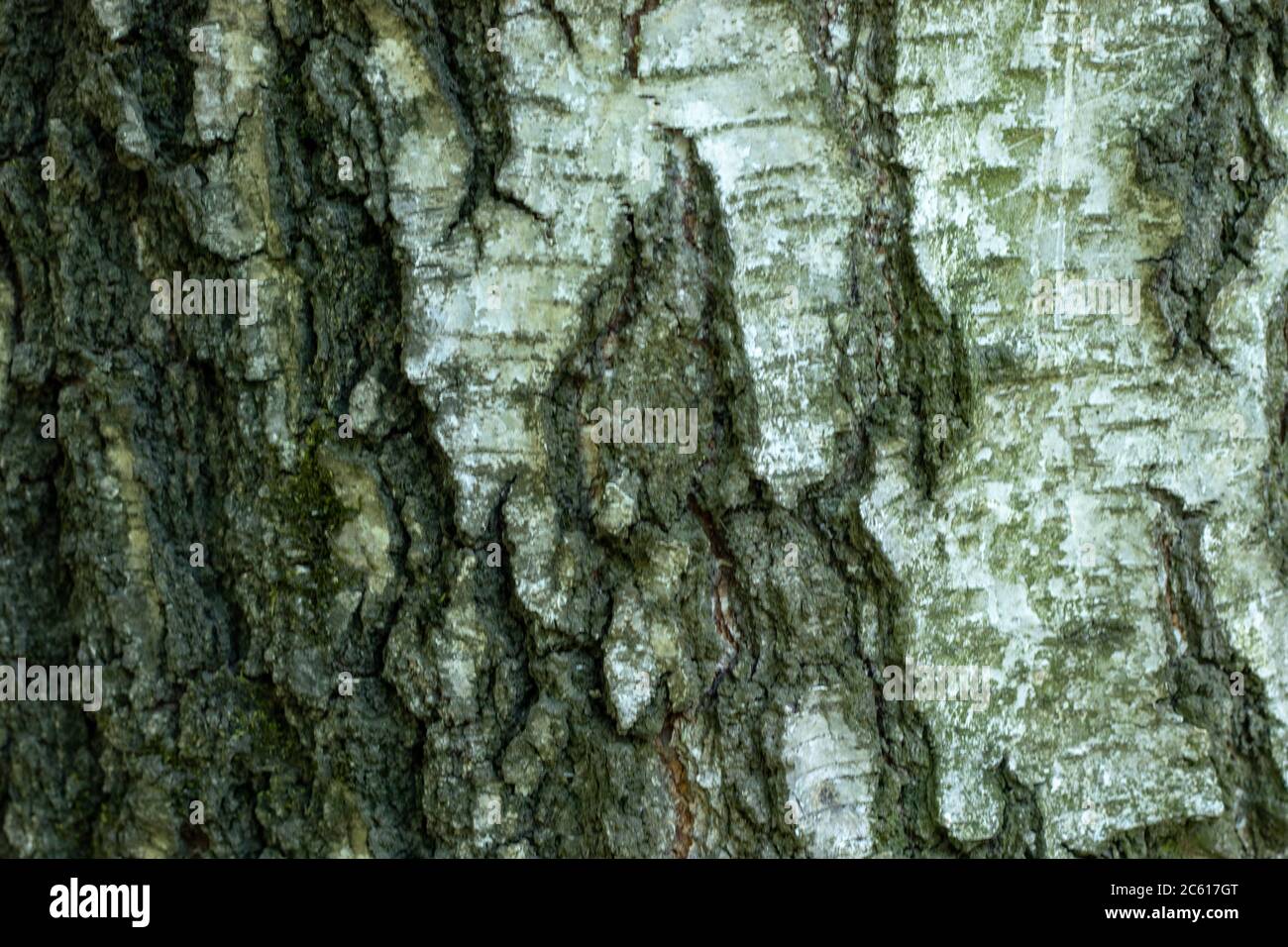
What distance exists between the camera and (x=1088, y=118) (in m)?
1.47

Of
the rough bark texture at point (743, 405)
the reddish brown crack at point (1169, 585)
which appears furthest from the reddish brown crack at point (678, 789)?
the reddish brown crack at point (1169, 585)

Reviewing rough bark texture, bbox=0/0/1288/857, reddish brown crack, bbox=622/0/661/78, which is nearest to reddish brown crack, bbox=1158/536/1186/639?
rough bark texture, bbox=0/0/1288/857

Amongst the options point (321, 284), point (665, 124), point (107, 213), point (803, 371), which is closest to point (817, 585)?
point (803, 371)

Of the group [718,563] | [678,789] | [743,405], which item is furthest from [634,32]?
[678,789]

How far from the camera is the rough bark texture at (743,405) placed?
1.46m

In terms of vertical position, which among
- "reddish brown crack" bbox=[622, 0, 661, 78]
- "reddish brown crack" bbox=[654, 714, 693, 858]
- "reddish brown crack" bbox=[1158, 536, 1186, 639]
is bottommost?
"reddish brown crack" bbox=[654, 714, 693, 858]

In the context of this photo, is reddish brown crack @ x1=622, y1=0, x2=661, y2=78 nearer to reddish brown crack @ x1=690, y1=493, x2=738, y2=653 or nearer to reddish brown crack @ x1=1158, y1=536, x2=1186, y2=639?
reddish brown crack @ x1=690, y1=493, x2=738, y2=653

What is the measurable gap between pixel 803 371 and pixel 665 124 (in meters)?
0.36

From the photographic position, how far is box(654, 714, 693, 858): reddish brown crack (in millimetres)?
1534

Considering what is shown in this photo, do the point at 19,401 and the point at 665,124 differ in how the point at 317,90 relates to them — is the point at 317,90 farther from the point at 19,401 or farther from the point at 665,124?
the point at 19,401

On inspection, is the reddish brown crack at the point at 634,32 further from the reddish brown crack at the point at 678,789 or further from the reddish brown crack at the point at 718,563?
the reddish brown crack at the point at 678,789

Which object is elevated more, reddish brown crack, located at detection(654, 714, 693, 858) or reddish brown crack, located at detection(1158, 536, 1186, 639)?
reddish brown crack, located at detection(1158, 536, 1186, 639)

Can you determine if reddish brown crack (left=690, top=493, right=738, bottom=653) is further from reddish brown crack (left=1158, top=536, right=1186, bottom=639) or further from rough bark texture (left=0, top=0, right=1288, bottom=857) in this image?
reddish brown crack (left=1158, top=536, right=1186, bottom=639)

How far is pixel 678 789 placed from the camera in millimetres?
1536
